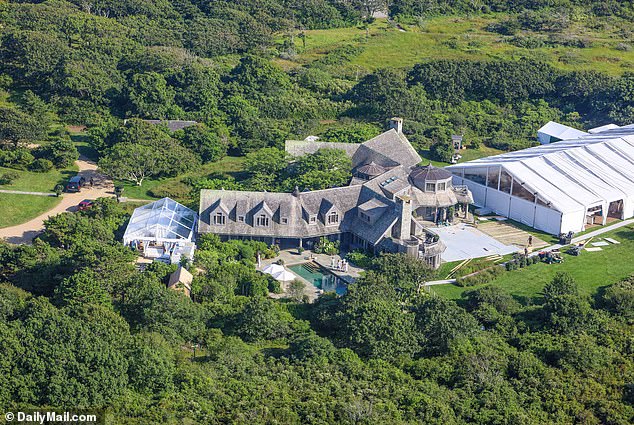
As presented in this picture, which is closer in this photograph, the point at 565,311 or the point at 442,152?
the point at 565,311

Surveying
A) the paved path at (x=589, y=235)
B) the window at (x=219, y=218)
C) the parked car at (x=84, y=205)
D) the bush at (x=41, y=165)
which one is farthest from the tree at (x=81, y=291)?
the bush at (x=41, y=165)

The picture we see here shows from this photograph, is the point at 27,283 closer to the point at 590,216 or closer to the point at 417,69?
the point at 590,216

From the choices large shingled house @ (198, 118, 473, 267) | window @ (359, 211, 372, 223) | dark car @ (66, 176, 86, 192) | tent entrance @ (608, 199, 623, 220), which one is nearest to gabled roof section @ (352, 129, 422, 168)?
large shingled house @ (198, 118, 473, 267)

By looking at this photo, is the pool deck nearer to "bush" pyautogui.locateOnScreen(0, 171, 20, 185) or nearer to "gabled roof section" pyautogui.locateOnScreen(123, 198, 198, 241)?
"gabled roof section" pyautogui.locateOnScreen(123, 198, 198, 241)

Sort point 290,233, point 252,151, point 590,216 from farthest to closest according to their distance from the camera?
point 252,151, point 590,216, point 290,233

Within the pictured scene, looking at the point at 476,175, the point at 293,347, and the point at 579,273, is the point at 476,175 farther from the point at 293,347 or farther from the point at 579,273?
the point at 293,347

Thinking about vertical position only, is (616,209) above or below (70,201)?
below

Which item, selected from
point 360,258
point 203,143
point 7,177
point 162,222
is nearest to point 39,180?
point 7,177

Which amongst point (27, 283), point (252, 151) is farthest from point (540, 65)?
point (27, 283)
